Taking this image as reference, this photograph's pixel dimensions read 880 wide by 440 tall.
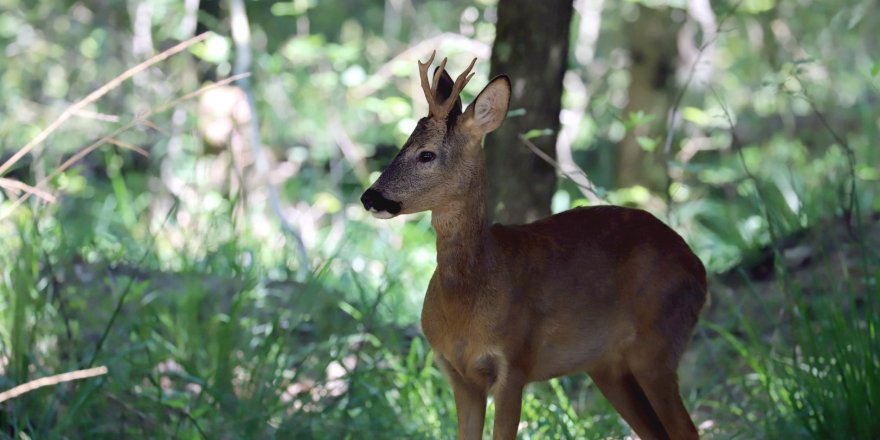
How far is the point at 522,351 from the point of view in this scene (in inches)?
124

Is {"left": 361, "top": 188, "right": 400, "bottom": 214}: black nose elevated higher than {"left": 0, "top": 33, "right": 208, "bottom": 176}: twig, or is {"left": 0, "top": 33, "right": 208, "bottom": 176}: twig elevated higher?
{"left": 0, "top": 33, "right": 208, "bottom": 176}: twig

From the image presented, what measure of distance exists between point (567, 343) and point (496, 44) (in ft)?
5.74

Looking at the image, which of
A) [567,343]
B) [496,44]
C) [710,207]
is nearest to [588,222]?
[567,343]

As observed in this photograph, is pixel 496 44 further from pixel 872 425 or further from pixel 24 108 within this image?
pixel 24 108

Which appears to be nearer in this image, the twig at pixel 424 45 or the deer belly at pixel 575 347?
the deer belly at pixel 575 347

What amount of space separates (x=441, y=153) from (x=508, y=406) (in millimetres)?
703

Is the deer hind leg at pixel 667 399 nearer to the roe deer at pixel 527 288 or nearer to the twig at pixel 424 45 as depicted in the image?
the roe deer at pixel 527 288

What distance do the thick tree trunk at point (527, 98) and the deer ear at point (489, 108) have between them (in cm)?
142

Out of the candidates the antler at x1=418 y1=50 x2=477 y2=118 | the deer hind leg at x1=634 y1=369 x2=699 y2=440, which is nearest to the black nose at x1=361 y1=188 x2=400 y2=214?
the antler at x1=418 y1=50 x2=477 y2=118

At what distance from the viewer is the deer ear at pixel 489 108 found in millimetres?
3037

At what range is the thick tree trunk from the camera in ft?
14.8

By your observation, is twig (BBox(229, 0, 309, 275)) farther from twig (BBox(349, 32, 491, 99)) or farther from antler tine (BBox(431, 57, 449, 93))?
antler tine (BBox(431, 57, 449, 93))

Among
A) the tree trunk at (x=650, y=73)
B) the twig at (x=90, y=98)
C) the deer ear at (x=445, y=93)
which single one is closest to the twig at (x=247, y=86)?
the twig at (x=90, y=98)

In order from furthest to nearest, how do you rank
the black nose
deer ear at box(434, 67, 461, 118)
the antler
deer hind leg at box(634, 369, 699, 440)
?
deer hind leg at box(634, 369, 699, 440) → deer ear at box(434, 67, 461, 118) → the antler → the black nose
